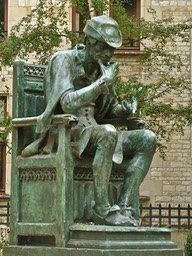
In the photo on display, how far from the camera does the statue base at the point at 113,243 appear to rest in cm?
935

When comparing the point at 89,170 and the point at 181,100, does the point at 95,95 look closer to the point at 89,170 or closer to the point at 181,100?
the point at 89,170

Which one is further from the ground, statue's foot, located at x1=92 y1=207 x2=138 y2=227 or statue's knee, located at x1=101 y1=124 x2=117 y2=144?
statue's knee, located at x1=101 y1=124 x2=117 y2=144

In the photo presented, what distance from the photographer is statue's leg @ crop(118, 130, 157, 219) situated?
10.0 m

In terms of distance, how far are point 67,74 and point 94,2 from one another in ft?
35.1

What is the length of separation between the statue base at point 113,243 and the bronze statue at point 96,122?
19 centimetres

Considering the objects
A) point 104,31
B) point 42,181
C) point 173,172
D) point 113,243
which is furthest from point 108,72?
point 173,172

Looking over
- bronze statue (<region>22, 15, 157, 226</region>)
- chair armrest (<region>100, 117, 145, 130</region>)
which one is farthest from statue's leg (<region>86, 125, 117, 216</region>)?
chair armrest (<region>100, 117, 145, 130</region>)

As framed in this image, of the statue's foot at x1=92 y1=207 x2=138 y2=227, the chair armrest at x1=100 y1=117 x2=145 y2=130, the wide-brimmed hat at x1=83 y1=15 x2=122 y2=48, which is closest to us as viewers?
the statue's foot at x1=92 y1=207 x2=138 y2=227

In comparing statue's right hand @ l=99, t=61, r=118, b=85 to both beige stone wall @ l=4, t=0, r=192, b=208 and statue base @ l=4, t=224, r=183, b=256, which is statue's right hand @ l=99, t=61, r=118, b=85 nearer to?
statue base @ l=4, t=224, r=183, b=256

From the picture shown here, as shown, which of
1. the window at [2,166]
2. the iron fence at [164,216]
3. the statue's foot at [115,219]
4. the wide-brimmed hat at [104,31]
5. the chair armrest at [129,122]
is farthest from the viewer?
the window at [2,166]

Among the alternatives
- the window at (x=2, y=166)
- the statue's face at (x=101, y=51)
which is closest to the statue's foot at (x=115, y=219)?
the statue's face at (x=101, y=51)

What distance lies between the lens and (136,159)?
10070 millimetres

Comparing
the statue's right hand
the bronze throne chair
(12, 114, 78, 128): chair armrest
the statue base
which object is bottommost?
the statue base

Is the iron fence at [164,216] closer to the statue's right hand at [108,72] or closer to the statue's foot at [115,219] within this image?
the statue's right hand at [108,72]
